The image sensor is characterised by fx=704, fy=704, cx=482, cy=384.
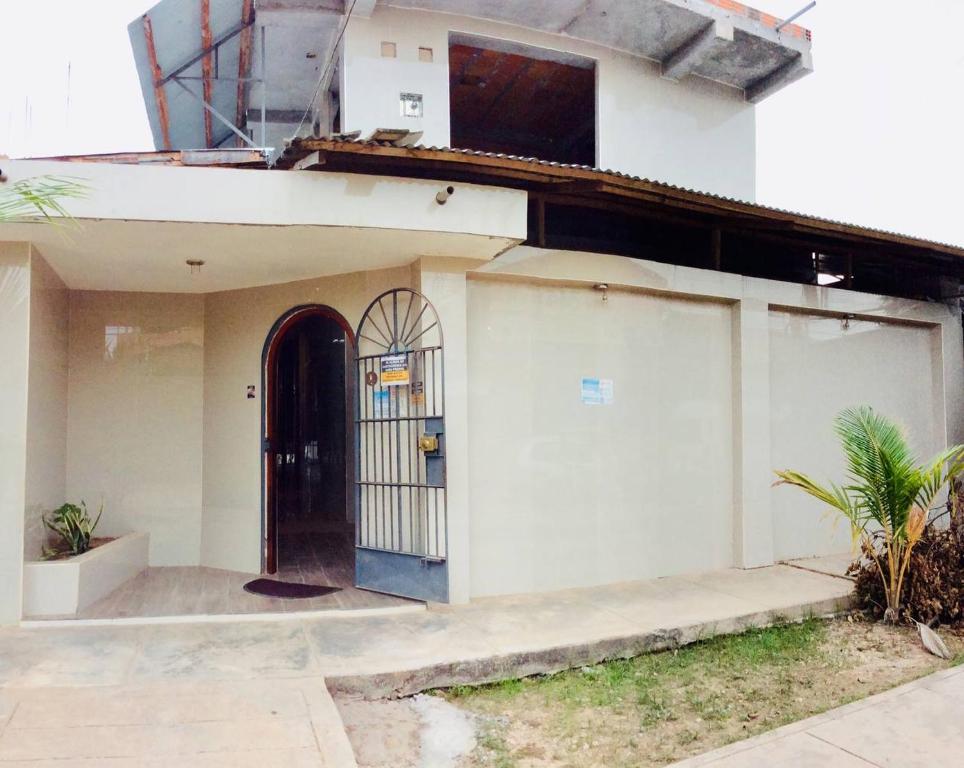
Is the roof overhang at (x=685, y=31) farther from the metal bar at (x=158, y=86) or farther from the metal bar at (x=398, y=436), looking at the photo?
the metal bar at (x=398, y=436)

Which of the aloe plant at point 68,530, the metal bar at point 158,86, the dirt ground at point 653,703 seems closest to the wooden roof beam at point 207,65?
the metal bar at point 158,86

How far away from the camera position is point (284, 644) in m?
4.72

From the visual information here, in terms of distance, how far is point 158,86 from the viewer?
9.59m

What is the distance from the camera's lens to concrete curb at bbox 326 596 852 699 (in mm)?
4238

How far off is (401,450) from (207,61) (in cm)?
632

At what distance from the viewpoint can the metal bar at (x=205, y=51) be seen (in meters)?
8.34

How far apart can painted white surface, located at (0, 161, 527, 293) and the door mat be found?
9.19 feet

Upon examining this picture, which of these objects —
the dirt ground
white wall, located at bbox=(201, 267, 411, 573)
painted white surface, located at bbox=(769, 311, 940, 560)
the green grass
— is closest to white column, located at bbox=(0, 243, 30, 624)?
white wall, located at bbox=(201, 267, 411, 573)

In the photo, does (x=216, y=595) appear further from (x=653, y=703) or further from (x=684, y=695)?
(x=684, y=695)

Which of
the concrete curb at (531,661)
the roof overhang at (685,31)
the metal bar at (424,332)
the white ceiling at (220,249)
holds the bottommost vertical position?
the concrete curb at (531,661)

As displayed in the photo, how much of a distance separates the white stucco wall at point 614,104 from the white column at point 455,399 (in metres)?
2.32

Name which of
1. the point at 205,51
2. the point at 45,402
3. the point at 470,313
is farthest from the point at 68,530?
the point at 205,51

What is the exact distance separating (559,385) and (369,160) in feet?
8.63

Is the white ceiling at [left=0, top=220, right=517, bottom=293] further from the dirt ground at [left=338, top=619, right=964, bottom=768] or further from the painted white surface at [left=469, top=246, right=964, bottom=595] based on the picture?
the dirt ground at [left=338, top=619, right=964, bottom=768]
